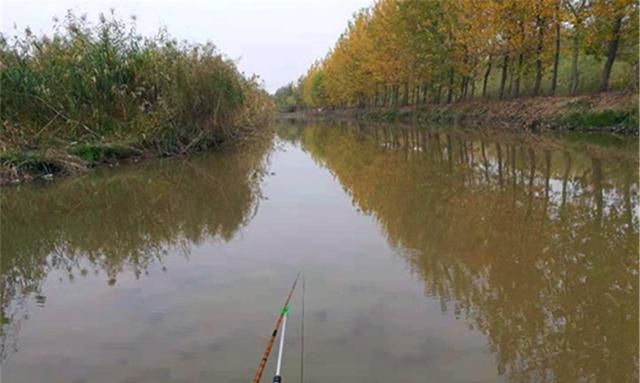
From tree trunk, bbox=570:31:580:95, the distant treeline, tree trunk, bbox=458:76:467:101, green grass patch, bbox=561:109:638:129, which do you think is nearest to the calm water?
green grass patch, bbox=561:109:638:129

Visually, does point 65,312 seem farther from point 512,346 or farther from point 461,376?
point 512,346

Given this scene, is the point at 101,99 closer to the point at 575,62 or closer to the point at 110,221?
the point at 110,221

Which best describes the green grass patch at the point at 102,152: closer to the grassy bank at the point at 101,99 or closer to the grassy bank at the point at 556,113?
the grassy bank at the point at 101,99

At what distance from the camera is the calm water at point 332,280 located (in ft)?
9.06

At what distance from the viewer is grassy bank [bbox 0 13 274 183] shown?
921cm

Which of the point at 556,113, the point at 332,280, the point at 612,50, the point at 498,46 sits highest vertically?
the point at 498,46

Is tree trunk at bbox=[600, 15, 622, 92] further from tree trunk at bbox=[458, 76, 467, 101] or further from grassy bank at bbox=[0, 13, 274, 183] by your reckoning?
grassy bank at bbox=[0, 13, 274, 183]

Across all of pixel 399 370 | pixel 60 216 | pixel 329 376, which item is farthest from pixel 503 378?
pixel 60 216

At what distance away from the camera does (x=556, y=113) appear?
18156 millimetres

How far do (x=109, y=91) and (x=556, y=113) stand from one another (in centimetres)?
1444

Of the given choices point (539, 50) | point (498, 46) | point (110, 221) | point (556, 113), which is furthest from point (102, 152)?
point (498, 46)

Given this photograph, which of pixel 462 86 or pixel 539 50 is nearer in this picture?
pixel 539 50

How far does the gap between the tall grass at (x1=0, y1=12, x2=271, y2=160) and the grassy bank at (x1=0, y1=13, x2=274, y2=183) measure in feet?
0.06

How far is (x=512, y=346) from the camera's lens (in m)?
2.87
